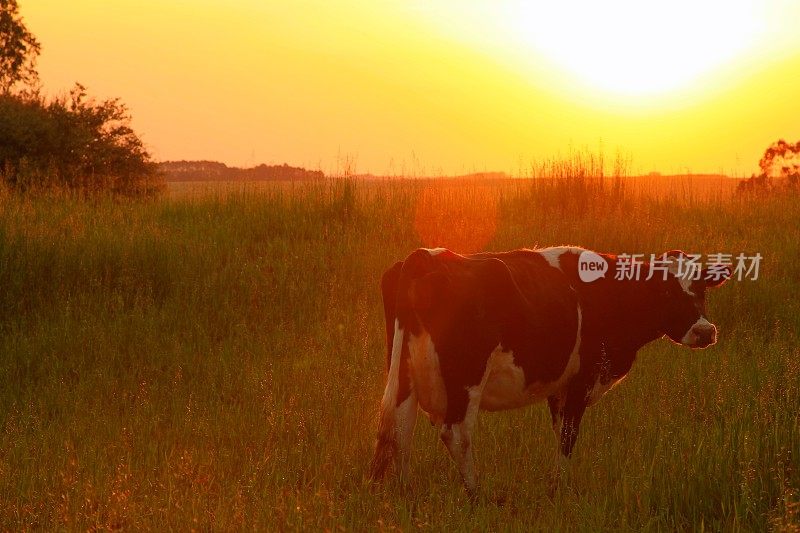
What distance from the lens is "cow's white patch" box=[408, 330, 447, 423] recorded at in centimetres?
530

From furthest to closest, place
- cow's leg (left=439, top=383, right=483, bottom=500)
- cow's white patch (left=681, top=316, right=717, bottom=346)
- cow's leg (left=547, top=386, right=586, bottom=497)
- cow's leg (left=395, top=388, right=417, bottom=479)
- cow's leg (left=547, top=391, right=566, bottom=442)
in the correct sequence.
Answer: cow's white patch (left=681, top=316, right=717, bottom=346)
cow's leg (left=547, top=391, right=566, bottom=442)
cow's leg (left=547, top=386, right=586, bottom=497)
cow's leg (left=395, top=388, right=417, bottom=479)
cow's leg (left=439, top=383, right=483, bottom=500)

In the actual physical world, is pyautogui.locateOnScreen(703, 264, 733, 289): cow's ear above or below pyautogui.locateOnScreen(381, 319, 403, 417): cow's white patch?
above

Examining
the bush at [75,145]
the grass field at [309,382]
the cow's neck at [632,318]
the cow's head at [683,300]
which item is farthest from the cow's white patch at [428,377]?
the bush at [75,145]

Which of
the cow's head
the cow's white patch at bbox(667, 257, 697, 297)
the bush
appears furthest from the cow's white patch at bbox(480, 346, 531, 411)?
the bush

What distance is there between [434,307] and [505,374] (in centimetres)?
73

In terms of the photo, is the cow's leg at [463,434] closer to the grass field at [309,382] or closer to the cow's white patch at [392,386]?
the grass field at [309,382]

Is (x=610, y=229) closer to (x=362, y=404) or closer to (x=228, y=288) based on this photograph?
(x=228, y=288)

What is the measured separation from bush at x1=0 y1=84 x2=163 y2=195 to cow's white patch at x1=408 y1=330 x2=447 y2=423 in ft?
73.2

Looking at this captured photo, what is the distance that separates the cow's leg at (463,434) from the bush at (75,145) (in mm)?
22577

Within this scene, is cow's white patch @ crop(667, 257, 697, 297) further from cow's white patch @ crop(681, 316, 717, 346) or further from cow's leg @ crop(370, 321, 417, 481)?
cow's leg @ crop(370, 321, 417, 481)

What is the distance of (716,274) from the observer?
675 cm

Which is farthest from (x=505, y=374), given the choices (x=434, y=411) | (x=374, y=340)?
(x=374, y=340)

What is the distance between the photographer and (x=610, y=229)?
14406 mm

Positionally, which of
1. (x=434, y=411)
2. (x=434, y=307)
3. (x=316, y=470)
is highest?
(x=434, y=307)
